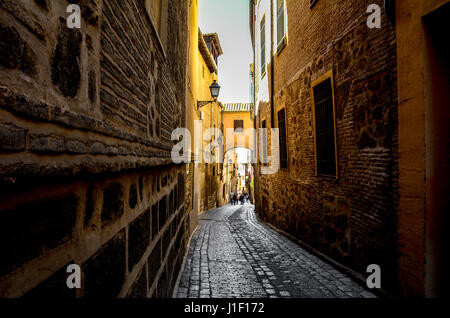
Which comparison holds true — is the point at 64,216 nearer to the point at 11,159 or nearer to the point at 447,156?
the point at 11,159

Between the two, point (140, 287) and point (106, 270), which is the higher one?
point (106, 270)

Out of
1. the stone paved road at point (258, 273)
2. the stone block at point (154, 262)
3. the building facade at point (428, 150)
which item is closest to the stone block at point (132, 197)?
the stone block at point (154, 262)

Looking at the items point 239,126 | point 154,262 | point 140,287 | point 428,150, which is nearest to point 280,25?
point 428,150

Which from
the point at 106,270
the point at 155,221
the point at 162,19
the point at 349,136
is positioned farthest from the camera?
the point at 349,136

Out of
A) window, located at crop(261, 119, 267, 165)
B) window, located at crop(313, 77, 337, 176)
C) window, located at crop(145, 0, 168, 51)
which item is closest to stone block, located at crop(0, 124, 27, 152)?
window, located at crop(145, 0, 168, 51)

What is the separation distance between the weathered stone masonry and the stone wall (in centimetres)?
333

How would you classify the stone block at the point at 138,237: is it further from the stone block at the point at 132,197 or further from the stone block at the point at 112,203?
the stone block at the point at 112,203

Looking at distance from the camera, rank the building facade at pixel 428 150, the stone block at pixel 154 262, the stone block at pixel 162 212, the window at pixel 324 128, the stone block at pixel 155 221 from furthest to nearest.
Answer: the window at pixel 324 128 → the building facade at pixel 428 150 → the stone block at pixel 162 212 → the stone block at pixel 155 221 → the stone block at pixel 154 262

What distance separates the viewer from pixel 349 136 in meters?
4.82

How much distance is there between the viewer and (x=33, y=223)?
844mm

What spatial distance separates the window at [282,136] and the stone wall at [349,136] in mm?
913

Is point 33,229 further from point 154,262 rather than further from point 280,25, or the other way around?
point 280,25

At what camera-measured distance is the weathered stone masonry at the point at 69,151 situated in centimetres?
76

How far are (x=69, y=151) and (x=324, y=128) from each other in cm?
551
